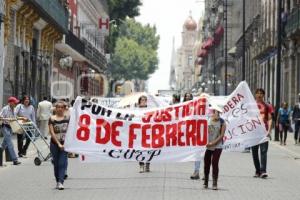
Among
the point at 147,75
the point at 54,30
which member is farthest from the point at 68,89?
the point at 147,75

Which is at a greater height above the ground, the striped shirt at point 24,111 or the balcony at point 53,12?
the balcony at point 53,12

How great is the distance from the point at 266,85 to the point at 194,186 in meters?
46.6

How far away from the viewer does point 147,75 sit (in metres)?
143

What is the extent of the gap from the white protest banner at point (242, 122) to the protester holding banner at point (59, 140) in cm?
378

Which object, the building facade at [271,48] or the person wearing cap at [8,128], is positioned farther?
the building facade at [271,48]

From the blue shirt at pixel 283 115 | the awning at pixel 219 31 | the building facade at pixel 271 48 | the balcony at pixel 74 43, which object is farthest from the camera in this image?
the awning at pixel 219 31

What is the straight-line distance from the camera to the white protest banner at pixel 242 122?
18.2m

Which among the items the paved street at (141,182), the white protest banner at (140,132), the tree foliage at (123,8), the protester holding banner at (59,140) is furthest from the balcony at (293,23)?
the tree foliage at (123,8)

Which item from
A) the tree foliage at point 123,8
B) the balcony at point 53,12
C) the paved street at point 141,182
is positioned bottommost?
the paved street at point 141,182

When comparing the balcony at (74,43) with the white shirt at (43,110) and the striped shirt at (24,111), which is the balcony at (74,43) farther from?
the striped shirt at (24,111)

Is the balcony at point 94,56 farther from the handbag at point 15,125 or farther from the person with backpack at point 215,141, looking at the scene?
the person with backpack at point 215,141

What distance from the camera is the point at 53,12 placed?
4372 cm

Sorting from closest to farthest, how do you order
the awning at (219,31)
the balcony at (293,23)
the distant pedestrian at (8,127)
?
the distant pedestrian at (8,127) < the balcony at (293,23) < the awning at (219,31)

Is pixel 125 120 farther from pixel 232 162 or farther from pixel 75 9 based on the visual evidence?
pixel 75 9
